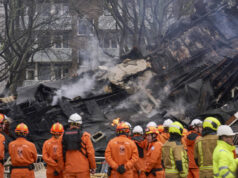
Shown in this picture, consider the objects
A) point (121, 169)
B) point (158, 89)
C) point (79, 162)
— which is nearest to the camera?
point (121, 169)

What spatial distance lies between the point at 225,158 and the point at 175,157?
84.5 inches

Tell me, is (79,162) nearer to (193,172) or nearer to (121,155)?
(121,155)

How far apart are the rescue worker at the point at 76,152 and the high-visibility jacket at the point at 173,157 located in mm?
1448

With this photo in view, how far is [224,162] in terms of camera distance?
13.3 ft

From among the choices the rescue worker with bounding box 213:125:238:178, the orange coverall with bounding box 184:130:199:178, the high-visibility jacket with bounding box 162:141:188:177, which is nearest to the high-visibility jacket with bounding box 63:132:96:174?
the high-visibility jacket with bounding box 162:141:188:177

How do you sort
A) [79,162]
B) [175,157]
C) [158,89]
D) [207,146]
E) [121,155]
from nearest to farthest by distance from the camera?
1. [207,146]
2. [175,157]
3. [121,155]
4. [79,162]
5. [158,89]

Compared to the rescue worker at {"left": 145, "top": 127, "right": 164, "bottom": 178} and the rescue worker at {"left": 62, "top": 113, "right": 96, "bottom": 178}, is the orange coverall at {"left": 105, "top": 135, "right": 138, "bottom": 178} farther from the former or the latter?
the rescue worker at {"left": 62, "top": 113, "right": 96, "bottom": 178}

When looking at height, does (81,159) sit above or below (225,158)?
below

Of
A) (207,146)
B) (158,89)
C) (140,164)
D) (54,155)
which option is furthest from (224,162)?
(158,89)

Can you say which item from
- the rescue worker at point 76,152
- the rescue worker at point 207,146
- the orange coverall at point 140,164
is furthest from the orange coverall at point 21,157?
the rescue worker at point 207,146

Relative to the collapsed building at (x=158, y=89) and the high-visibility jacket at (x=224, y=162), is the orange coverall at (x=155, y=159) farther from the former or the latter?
the collapsed building at (x=158, y=89)

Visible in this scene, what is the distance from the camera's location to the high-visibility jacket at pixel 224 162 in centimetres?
398

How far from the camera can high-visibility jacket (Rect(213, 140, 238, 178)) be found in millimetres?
3977

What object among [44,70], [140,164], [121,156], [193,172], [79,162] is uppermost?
[44,70]
